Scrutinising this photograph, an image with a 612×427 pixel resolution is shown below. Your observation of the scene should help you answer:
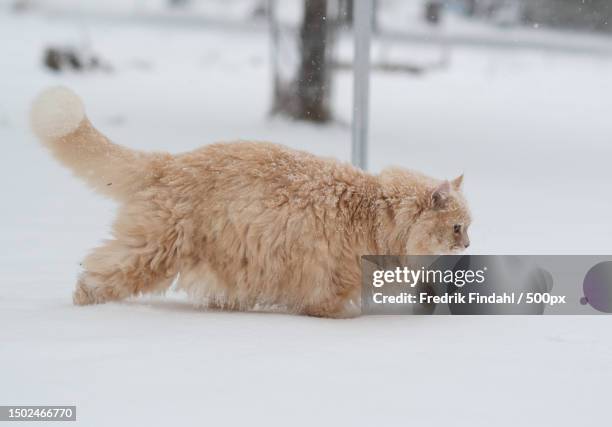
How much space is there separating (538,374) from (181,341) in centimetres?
143

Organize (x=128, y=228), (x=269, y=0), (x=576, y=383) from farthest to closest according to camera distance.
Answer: (x=269, y=0) < (x=128, y=228) < (x=576, y=383)

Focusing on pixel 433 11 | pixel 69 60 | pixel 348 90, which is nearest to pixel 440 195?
pixel 348 90

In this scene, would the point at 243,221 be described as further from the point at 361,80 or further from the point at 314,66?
the point at 314,66

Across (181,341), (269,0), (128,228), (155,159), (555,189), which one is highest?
(269,0)

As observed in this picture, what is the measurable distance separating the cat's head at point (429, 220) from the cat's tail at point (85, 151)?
50.2 inches

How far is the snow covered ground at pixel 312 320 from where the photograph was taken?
270 cm

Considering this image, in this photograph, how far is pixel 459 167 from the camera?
9.61m

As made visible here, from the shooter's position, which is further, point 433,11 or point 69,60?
point 433,11

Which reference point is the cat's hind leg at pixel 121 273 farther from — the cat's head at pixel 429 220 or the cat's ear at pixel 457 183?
the cat's ear at pixel 457 183

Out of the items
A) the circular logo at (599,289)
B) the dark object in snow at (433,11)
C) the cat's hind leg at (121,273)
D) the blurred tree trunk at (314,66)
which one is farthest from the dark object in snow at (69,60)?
the circular logo at (599,289)

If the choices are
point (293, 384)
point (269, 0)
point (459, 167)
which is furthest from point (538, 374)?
point (269, 0)

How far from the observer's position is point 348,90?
15.0 m

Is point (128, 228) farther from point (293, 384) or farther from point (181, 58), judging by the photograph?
point (181, 58)

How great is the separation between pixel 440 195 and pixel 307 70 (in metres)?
7.68
